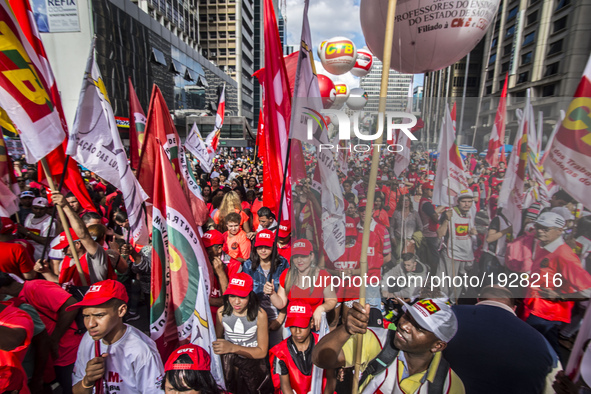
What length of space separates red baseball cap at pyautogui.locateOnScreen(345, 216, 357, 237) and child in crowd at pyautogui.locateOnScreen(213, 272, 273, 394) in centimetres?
108

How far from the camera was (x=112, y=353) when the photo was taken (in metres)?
2.12

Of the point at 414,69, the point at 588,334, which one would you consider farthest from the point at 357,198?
the point at 588,334

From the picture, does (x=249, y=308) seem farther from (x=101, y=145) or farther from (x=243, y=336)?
(x=101, y=145)

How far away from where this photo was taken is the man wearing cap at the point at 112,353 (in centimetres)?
209

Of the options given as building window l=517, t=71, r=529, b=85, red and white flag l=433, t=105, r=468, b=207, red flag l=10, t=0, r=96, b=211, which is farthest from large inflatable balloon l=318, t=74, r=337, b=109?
building window l=517, t=71, r=529, b=85

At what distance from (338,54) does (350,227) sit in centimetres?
726

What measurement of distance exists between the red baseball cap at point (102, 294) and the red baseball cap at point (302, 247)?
1333 millimetres

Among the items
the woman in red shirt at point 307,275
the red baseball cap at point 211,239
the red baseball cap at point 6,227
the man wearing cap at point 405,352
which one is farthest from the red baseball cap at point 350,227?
the red baseball cap at point 6,227

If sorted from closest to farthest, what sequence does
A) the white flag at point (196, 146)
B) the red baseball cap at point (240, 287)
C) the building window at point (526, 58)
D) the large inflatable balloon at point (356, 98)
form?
the red baseball cap at point (240, 287), the white flag at point (196, 146), the large inflatable balloon at point (356, 98), the building window at point (526, 58)

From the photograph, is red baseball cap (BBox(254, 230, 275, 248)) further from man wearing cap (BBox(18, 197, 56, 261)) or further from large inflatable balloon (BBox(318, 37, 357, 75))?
large inflatable balloon (BBox(318, 37, 357, 75))

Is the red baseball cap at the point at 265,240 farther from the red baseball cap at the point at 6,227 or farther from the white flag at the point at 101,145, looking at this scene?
the red baseball cap at the point at 6,227

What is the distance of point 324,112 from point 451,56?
123 centimetres

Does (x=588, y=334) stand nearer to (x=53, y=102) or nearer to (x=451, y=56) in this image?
(x=451, y=56)

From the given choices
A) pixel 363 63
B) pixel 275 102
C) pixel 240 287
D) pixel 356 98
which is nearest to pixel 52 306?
pixel 240 287
